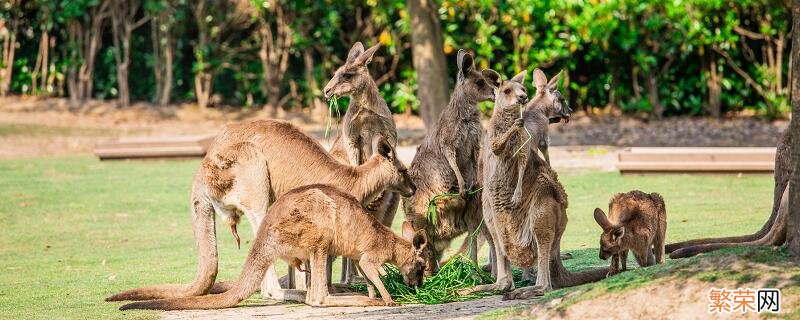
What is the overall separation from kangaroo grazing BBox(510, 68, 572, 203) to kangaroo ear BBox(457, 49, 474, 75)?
546 millimetres

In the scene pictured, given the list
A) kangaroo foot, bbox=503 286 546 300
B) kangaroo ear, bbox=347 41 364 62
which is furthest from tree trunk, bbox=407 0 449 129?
kangaroo foot, bbox=503 286 546 300

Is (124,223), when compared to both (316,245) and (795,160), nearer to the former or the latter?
(316,245)

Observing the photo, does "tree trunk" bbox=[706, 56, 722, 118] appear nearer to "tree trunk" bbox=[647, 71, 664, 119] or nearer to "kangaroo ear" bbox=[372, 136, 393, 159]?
"tree trunk" bbox=[647, 71, 664, 119]

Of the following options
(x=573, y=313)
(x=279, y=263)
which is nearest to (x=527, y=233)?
(x=573, y=313)

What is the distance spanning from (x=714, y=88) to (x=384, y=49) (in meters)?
5.44

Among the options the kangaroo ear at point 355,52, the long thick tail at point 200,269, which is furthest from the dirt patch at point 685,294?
the kangaroo ear at point 355,52

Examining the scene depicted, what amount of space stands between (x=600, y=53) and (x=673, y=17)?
1.45m

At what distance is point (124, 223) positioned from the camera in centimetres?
1264

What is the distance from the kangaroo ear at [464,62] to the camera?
355 inches

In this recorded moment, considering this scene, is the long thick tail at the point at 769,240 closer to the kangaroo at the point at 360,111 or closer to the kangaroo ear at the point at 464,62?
the kangaroo ear at the point at 464,62

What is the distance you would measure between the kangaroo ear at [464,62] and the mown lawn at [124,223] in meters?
1.63

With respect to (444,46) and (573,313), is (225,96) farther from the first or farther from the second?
(573,313)

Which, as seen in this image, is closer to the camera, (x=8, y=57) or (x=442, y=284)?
(x=442, y=284)

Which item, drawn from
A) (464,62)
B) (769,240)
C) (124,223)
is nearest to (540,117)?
(464,62)
